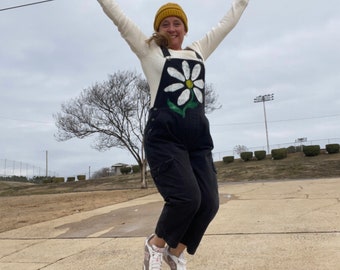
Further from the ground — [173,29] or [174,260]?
[173,29]

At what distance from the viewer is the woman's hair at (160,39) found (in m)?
2.34

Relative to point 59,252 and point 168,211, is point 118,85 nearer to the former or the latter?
point 59,252

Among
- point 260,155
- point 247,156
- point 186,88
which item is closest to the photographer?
point 186,88

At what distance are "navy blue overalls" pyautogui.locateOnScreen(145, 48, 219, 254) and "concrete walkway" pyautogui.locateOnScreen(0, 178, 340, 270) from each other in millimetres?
1055

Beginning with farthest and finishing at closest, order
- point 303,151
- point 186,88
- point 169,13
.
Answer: point 303,151, point 169,13, point 186,88

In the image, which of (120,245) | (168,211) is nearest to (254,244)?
(120,245)

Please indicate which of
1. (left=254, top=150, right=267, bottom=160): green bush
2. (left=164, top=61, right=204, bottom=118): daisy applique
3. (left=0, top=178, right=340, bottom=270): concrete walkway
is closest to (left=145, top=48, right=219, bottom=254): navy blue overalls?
(left=164, top=61, right=204, bottom=118): daisy applique

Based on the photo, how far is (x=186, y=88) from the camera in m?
2.25

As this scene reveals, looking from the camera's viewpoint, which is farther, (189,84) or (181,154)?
(189,84)

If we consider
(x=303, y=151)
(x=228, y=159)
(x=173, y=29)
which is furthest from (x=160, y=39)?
(x=228, y=159)

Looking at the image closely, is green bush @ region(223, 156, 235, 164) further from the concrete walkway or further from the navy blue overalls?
the navy blue overalls

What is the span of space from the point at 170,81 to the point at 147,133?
0.34 m

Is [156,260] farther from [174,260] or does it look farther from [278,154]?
[278,154]

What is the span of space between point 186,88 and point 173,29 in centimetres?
41
